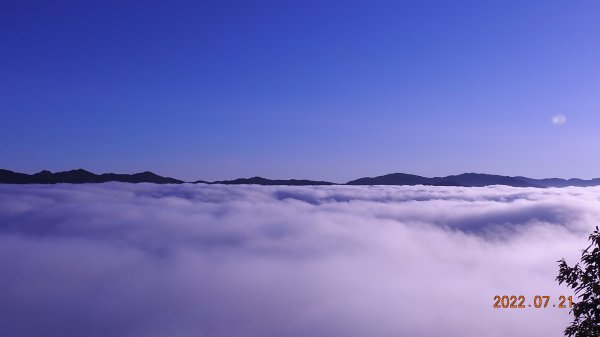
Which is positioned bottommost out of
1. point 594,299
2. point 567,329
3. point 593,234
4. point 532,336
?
point 532,336

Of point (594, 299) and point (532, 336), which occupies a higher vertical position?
point (594, 299)

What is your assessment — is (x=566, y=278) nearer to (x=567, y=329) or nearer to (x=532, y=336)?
(x=567, y=329)

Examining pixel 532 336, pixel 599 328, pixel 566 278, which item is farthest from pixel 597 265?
pixel 532 336

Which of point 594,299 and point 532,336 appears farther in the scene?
point 532,336

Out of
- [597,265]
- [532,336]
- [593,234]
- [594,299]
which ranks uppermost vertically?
[593,234]

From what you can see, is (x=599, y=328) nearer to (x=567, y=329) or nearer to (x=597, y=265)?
(x=567, y=329)

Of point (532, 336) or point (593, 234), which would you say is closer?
point (593, 234)

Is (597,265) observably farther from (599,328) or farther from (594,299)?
(599,328)

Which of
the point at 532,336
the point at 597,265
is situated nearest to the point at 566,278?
the point at 597,265
